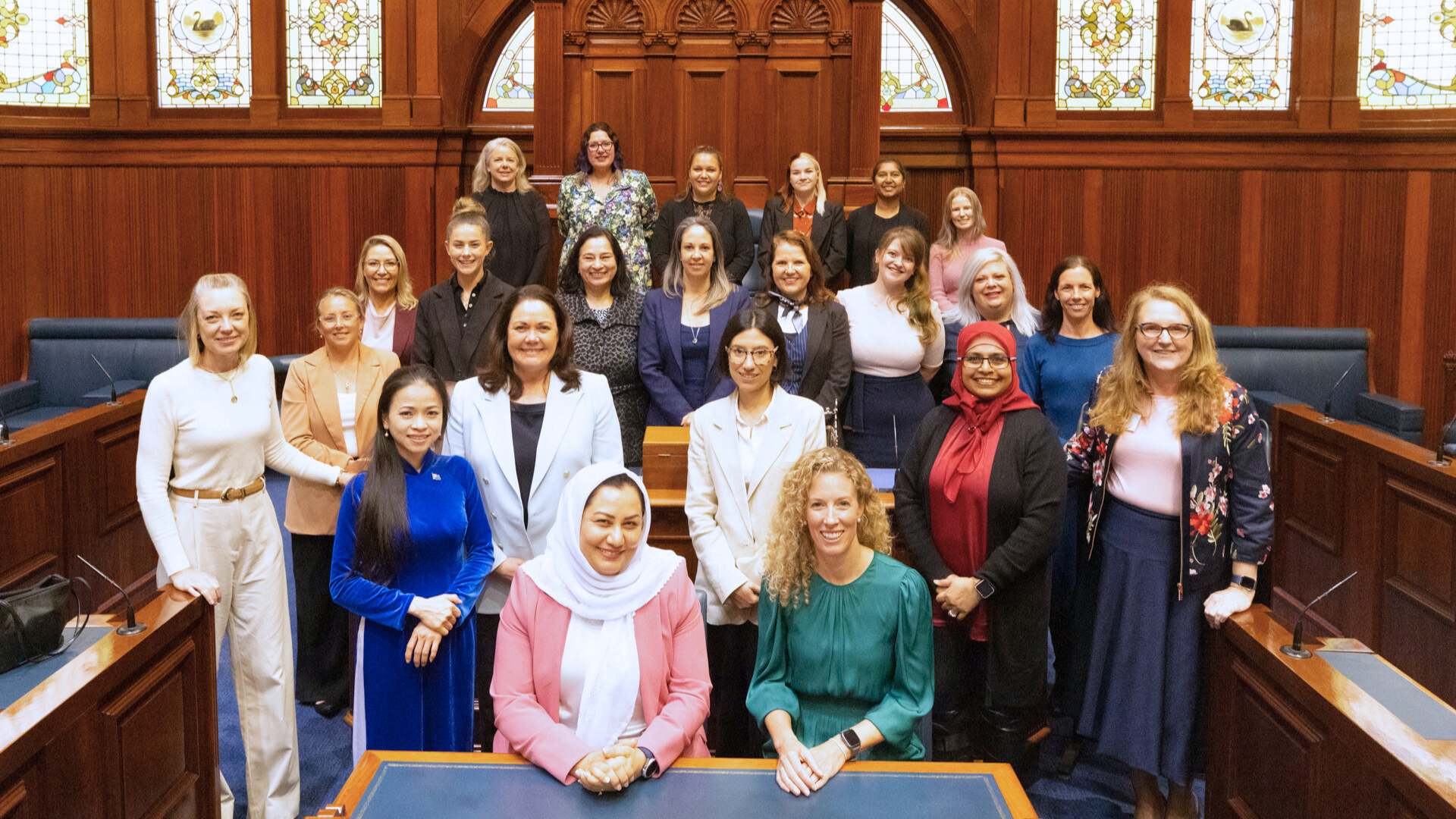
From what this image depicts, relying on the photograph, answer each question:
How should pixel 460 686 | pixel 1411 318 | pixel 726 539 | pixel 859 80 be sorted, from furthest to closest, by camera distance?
pixel 1411 318, pixel 859 80, pixel 726 539, pixel 460 686

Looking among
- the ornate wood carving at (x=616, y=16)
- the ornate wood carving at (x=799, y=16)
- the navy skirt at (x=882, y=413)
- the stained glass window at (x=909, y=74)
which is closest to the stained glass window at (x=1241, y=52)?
the stained glass window at (x=909, y=74)

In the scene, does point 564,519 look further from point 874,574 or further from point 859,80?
point 859,80

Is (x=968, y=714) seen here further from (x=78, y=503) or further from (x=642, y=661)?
(x=78, y=503)

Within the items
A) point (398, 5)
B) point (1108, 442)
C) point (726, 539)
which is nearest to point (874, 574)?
point (726, 539)

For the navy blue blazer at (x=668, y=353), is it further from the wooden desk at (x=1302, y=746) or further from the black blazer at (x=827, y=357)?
the wooden desk at (x=1302, y=746)

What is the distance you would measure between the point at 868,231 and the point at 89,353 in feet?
15.2

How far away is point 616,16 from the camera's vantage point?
6.34 m

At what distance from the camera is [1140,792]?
10.4 feet

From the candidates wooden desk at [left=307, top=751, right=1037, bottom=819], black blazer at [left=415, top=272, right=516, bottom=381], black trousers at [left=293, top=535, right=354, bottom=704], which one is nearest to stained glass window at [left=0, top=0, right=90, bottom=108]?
black blazer at [left=415, top=272, right=516, bottom=381]

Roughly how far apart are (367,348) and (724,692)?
1.54m

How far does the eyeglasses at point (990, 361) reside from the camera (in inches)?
120

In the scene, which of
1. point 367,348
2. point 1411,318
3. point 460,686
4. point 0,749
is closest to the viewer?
point 0,749

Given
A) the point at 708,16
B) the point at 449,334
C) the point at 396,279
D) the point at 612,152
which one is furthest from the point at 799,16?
the point at 449,334

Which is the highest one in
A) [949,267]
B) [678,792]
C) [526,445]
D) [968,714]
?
[949,267]
